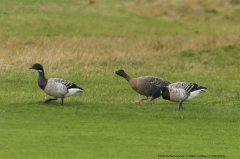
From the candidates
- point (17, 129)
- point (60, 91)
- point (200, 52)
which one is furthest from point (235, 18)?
point (17, 129)

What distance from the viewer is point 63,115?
1381 cm

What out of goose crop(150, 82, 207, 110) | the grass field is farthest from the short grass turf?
goose crop(150, 82, 207, 110)

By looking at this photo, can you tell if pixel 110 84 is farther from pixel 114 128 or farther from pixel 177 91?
pixel 114 128

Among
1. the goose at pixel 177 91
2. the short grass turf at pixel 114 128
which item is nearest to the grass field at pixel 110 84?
the short grass turf at pixel 114 128

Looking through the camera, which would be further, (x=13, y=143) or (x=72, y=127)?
(x=72, y=127)

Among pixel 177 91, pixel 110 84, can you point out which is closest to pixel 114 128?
pixel 177 91

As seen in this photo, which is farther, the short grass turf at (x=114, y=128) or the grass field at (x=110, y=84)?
the grass field at (x=110, y=84)

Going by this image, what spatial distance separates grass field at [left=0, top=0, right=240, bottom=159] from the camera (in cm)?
990

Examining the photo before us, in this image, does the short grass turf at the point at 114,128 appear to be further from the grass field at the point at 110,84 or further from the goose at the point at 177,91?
the goose at the point at 177,91

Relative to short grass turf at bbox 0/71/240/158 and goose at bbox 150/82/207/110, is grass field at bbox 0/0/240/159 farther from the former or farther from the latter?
goose at bbox 150/82/207/110

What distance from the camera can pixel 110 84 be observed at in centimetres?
2416

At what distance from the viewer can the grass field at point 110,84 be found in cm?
990

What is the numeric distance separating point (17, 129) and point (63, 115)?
2.97 metres

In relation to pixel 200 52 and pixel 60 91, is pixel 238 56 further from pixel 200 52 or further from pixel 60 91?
pixel 60 91
